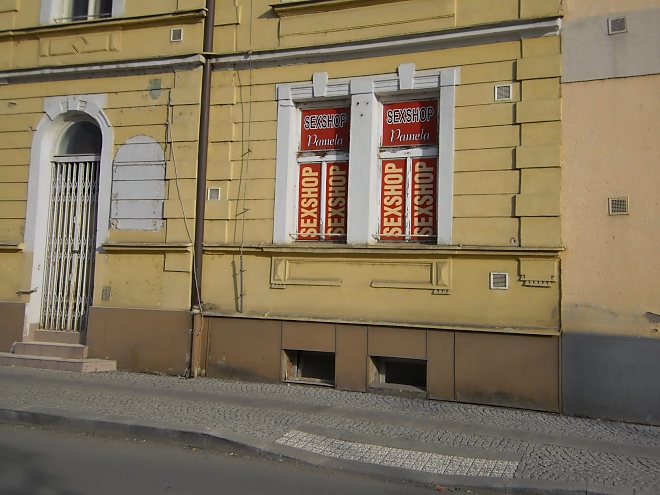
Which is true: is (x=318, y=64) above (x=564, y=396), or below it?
above

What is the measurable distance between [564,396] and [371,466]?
3.15 metres

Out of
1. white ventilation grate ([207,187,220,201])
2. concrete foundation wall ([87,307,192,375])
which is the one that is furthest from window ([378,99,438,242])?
concrete foundation wall ([87,307,192,375])

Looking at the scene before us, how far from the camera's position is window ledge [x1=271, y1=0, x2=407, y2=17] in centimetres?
916

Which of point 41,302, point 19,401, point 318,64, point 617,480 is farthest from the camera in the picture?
point 41,302

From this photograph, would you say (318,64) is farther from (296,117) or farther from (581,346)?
(581,346)

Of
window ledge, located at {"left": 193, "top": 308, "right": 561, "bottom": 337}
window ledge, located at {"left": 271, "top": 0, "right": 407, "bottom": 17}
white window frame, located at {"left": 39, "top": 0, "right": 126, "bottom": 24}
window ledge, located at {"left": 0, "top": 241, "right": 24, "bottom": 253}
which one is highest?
white window frame, located at {"left": 39, "top": 0, "right": 126, "bottom": 24}

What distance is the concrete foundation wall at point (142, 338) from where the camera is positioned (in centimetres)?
959

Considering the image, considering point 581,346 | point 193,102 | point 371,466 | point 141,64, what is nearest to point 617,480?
point 371,466

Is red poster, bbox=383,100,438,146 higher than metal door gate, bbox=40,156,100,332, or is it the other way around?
red poster, bbox=383,100,438,146

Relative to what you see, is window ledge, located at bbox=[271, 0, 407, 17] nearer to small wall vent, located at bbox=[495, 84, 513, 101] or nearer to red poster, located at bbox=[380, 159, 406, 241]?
small wall vent, located at bbox=[495, 84, 513, 101]

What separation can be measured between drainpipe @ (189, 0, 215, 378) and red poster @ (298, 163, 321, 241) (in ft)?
4.90

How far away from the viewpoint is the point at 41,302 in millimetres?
10766

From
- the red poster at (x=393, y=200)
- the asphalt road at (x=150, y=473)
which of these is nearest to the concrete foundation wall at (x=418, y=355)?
the red poster at (x=393, y=200)

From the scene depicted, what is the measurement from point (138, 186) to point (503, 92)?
5594mm
